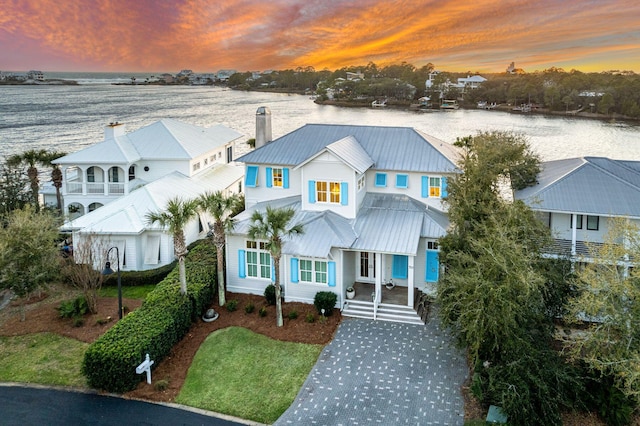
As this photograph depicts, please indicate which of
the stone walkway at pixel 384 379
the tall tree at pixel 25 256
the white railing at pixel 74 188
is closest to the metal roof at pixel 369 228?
the stone walkway at pixel 384 379

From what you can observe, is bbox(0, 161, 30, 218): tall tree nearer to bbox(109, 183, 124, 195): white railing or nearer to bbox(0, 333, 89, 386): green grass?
bbox(109, 183, 124, 195): white railing

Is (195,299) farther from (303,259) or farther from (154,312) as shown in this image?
(303,259)

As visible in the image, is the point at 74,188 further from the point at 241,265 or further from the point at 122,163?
the point at 241,265

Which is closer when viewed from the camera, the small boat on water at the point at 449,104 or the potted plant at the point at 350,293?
the potted plant at the point at 350,293

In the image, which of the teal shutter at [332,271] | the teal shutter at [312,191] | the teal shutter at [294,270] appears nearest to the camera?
the teal shutter at [332,271]

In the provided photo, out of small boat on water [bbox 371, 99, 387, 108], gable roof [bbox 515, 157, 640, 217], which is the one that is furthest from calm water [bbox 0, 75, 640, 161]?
gable roof [bbox 515, 157, 640, 217]

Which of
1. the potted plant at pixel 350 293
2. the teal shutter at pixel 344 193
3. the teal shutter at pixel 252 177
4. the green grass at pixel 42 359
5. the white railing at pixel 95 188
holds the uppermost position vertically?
the teal shutter at pixel 252 177

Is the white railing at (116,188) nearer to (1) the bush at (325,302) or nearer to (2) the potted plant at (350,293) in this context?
(1) the bush at (325,302)
